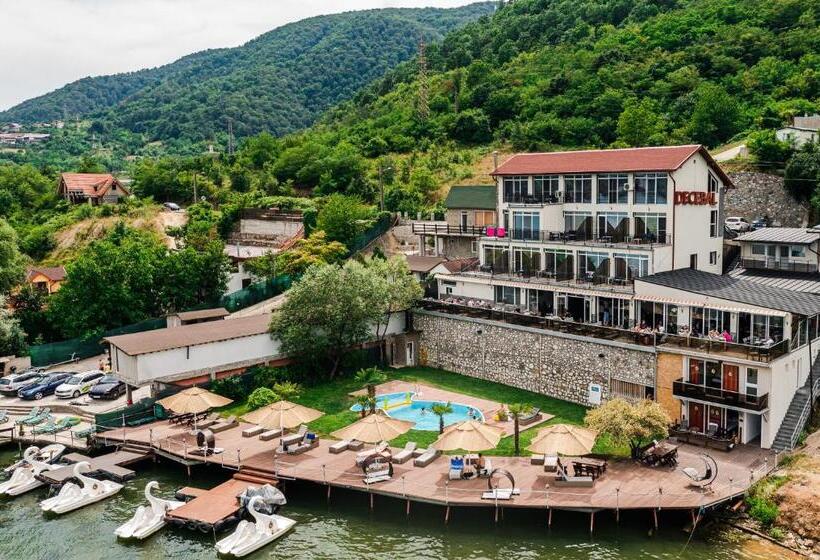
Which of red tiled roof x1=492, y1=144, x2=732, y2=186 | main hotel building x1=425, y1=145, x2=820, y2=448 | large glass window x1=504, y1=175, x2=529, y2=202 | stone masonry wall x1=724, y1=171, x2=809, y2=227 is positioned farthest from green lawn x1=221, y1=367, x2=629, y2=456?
stone masonry wall x1=724, y1=171, x2=809, y2=227

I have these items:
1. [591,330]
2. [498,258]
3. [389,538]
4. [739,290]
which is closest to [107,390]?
[389,538]

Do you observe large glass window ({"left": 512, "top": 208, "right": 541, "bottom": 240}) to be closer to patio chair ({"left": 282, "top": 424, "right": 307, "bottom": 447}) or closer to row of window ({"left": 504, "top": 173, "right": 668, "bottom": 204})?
row of window ({"left": 504, "top": 173, "right": 668, "bottom": 204})

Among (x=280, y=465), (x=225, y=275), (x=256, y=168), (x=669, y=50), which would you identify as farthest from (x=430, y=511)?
(x=669, y=50)

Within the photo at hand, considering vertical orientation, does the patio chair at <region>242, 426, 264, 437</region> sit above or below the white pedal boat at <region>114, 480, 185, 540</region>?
above

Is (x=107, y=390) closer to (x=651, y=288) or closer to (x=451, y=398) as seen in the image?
(x=451, y=398)

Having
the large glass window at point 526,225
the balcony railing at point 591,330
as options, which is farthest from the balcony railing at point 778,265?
the large glass window at point 526,225

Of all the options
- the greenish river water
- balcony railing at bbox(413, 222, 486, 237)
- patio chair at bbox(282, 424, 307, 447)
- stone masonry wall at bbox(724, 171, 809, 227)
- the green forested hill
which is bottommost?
the greenish river water
